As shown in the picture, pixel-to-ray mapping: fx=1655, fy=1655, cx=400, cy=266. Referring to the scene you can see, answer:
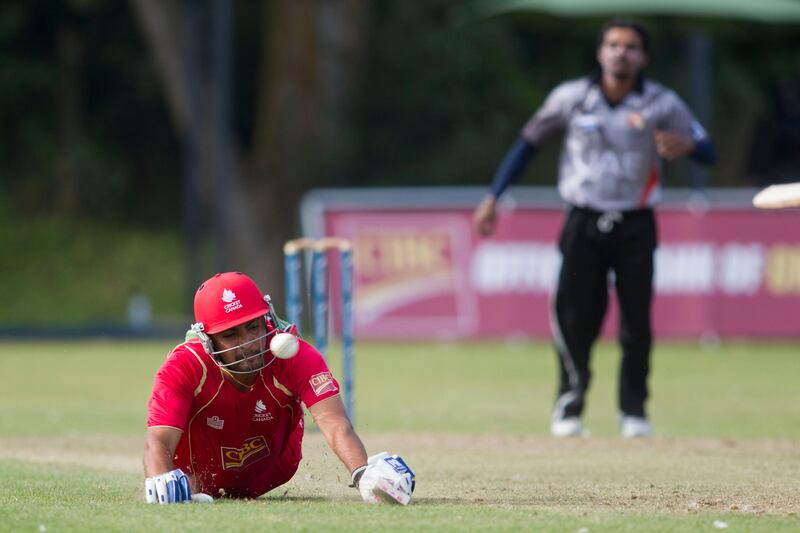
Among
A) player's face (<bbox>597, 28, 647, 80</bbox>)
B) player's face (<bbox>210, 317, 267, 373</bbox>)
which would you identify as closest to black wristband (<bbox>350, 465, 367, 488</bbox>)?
player's face (<bbox>210, 317, 267, 373</bbox>)

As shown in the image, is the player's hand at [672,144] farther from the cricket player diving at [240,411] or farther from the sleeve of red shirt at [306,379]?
the sleeve of red shirt at [306,379]

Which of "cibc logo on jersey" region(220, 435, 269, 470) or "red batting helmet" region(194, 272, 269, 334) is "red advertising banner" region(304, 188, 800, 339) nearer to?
"cibc logo on jersey" region(220, 435, 269, 470)

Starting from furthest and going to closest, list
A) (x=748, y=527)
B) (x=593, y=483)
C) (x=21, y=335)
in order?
(x=21, y=335) < (x=593, y=483) < (x=748, y=527)

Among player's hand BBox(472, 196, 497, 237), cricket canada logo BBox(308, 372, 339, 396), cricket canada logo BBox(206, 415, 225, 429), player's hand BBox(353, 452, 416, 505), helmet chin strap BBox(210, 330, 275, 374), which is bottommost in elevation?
player's hand BBox(353, 452, 416, 505)

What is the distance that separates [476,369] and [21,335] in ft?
33.4

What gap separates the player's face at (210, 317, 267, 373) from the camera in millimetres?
7797

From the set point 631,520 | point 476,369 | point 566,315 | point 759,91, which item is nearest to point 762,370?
point 476,369

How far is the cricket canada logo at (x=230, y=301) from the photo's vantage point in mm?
7738

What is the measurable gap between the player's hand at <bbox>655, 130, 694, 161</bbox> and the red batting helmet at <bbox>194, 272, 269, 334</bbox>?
187 inches

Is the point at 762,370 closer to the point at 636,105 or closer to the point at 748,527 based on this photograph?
the point at 636,105

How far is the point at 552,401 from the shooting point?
16125 millimetres

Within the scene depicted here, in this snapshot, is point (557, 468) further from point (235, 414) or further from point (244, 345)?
point (244, 345)

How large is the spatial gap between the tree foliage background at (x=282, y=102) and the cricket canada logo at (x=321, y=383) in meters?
21.1

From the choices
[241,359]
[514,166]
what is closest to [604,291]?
[514,166]
